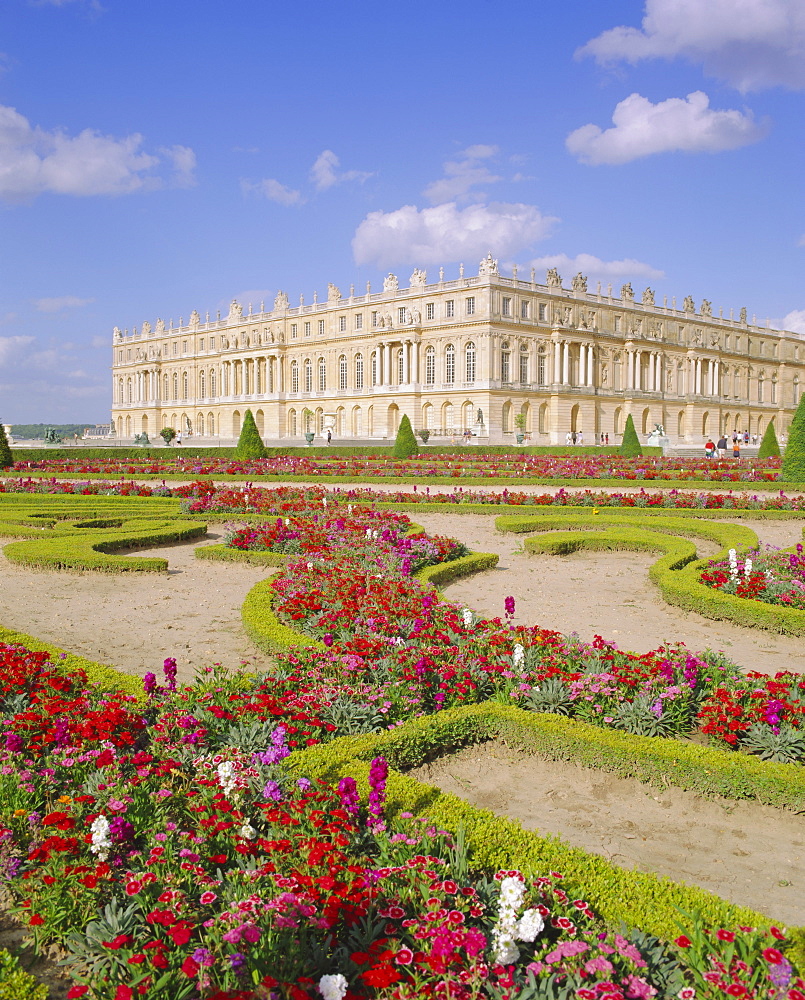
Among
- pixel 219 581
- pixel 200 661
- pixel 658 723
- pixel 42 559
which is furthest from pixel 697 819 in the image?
pixel 42 559

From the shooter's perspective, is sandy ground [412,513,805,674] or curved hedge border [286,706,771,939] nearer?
curved hedge border [286,706,771,939]

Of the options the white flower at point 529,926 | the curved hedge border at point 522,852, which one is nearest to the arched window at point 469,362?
the curved hedge border at point 522,852

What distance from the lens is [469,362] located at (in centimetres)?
5241

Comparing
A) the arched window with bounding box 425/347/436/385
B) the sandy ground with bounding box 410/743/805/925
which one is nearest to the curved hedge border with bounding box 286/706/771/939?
the sandy ground with bounding box 410/743/805/925

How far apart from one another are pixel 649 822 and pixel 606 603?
179 inches

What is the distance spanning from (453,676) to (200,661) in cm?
216

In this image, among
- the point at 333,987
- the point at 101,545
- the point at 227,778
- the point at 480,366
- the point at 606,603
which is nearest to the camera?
the point at 333,987

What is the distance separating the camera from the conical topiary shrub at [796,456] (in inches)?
797

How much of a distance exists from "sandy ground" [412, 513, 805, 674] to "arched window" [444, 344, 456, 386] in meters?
41.8

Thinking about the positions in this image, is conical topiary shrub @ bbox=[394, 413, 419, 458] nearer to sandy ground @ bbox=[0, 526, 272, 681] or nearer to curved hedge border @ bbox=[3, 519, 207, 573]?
curved hedge border @ bbox=[3, 519, 207, 573]

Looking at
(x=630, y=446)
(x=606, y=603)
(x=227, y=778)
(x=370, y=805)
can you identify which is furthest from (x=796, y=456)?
(x=227, y=778)

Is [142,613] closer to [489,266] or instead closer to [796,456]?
[796,456]

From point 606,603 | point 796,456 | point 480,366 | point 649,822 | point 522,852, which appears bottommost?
point 649,822

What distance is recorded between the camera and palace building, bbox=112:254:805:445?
5219cm
